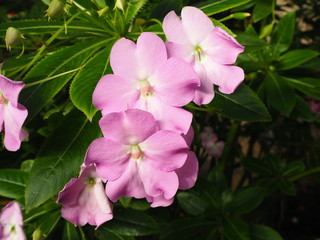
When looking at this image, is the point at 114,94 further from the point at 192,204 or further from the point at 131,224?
the point at 192,204

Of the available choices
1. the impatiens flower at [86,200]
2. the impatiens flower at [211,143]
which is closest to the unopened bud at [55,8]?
the impatiens flower at [86,200]

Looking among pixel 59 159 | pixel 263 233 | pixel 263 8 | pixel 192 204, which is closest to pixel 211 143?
pixel 192 204

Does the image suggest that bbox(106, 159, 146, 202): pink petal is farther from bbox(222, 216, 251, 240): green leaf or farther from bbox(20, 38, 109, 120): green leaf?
bbox(222, 216, 251, 240): green leaf

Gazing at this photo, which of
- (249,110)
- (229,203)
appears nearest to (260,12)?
(249,110)

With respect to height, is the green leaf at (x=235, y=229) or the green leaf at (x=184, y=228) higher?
the green leaf at (x=235, y=229)

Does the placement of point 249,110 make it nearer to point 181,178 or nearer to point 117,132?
point 181,178

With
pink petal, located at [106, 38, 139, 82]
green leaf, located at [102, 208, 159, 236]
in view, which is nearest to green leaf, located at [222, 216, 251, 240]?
green leaf, located at [102, 208, 159, 236]

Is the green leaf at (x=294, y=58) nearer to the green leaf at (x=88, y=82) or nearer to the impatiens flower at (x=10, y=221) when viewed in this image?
the green leaf at (x=88, y=82)
